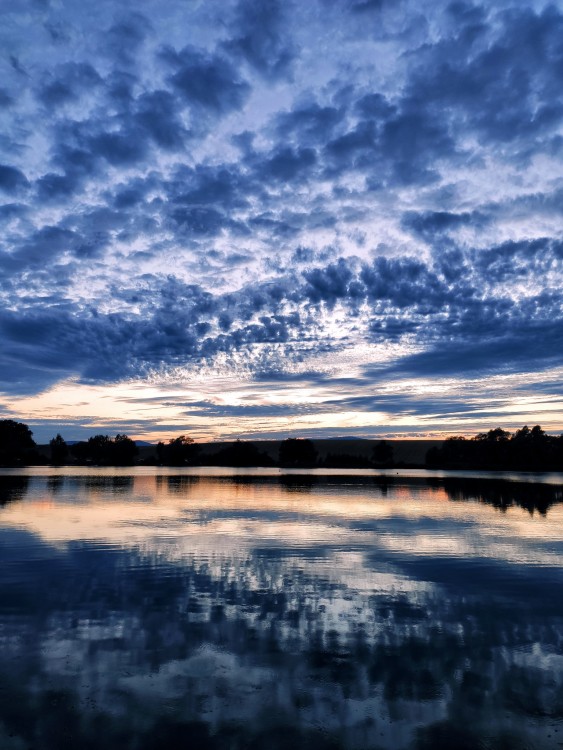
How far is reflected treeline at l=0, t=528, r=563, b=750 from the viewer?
967cm

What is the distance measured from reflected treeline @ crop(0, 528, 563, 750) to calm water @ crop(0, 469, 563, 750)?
46 millimetres

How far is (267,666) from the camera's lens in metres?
12.5

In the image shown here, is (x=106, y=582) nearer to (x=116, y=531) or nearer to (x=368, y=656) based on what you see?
(x=368, y=656)

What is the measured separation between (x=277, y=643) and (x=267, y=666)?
1.59m

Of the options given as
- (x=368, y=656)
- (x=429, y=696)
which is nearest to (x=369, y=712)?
(x=429, y=696)

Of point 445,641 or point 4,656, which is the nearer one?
point 4,656

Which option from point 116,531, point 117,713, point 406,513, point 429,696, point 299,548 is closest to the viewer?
point 117,713

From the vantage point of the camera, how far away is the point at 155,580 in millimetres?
20625

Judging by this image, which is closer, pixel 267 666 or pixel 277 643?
pixel 267 666

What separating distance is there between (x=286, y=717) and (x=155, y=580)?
37.9ft

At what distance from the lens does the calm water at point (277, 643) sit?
977 cm

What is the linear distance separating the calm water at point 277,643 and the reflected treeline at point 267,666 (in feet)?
0.15

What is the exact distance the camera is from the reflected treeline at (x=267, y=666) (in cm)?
967

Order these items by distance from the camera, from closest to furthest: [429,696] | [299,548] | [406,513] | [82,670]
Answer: [429,696]
[82,670]
[299,548]
[406,513]
